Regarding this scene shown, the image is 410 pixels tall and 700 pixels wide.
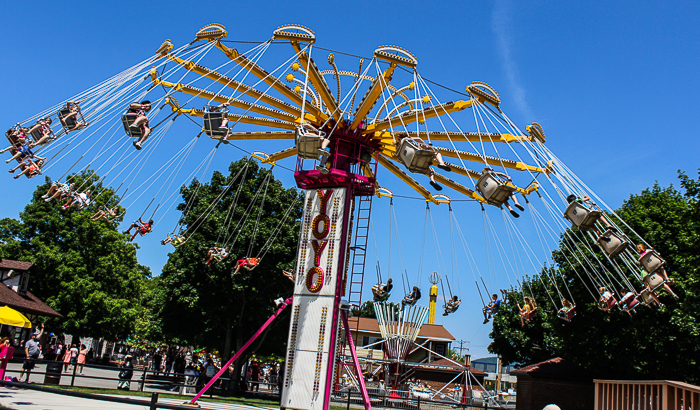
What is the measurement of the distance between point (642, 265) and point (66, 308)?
34.7m

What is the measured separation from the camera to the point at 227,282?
953 inches

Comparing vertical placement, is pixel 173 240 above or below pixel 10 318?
above

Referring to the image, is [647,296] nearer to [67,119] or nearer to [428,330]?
[67,119]

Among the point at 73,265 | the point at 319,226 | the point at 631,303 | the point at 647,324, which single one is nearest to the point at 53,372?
the point at 319,226

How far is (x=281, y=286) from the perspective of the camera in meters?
24.8

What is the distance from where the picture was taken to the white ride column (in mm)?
12758

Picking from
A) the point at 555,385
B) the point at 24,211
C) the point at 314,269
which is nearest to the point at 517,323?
the point at 555,385

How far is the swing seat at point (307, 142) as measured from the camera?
11.4 m

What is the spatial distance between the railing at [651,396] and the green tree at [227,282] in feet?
50.2

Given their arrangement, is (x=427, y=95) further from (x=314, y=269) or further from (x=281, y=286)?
(x=281, y=286)

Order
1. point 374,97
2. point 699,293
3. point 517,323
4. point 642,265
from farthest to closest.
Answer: point 517,323 → point 374,97 → point 699,293 → point 642,265

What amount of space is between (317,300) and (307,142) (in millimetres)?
4340

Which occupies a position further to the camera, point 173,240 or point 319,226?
point 173,240

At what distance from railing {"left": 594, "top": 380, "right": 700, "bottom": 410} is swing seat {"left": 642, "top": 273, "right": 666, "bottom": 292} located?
2.42m
